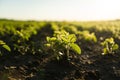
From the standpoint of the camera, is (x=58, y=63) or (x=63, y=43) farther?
(x=58, y=63)

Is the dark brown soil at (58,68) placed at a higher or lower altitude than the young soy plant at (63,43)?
lower

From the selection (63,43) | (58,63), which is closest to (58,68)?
(58,63)

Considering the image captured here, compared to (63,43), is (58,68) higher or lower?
lower

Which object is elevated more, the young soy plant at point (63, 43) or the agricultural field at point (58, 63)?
the young soy plant at point (63, 43)

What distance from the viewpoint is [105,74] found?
638 cm

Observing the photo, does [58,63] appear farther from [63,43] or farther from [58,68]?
[63,43]

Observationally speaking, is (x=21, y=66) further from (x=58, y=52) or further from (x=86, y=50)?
(x=86, y=50)

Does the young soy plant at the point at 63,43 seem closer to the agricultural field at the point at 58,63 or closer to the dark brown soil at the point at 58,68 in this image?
the agricultural field at the point at 58,63

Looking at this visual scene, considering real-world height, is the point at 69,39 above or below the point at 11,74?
above

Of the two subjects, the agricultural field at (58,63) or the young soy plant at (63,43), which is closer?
the agricultural field at (58,63)

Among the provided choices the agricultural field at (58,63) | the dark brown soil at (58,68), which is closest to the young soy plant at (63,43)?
the agricultural field at (58,63)

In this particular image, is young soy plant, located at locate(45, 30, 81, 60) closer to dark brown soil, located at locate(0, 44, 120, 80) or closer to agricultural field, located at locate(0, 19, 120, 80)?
agricultural field, located at locate(0, 19, 120, 80)

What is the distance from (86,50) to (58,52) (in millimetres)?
2773

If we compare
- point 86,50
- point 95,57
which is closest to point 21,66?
point 95,57
